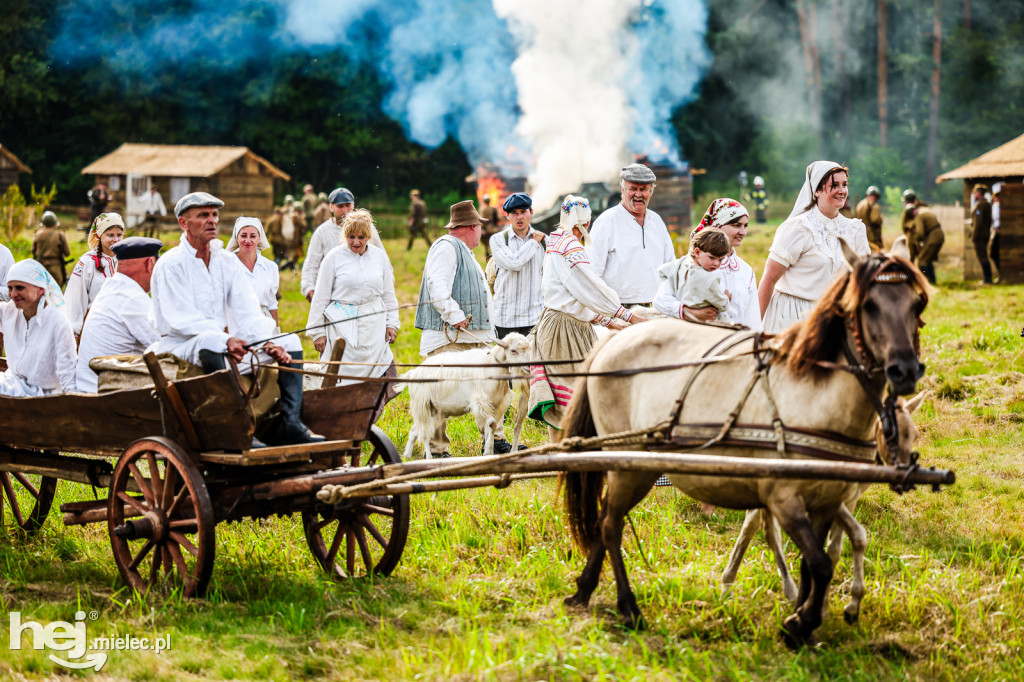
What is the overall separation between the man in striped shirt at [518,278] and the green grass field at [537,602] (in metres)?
1.95

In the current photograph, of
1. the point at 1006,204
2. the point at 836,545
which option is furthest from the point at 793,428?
the point at 1006,204

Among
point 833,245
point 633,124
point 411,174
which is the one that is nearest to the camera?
point 833,245

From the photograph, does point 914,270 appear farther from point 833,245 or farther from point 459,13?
point 459,13

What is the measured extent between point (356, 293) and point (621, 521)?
4.26 meters

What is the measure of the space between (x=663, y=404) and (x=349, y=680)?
1.90 metres

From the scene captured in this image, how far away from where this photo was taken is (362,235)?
8633 mm

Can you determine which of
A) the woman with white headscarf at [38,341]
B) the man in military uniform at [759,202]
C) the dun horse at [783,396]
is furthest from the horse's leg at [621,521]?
the man in military uniform at [759,202]

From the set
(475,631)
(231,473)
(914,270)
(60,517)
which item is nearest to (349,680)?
(475,631)

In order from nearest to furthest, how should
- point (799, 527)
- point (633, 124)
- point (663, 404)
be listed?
point (799, 527)
point (663, 404)
point (633, 124)

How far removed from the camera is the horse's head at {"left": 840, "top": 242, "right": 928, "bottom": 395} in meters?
3.91

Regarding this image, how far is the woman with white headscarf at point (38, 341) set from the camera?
6.46 metres

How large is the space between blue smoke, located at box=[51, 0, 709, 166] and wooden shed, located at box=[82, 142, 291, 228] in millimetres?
6580

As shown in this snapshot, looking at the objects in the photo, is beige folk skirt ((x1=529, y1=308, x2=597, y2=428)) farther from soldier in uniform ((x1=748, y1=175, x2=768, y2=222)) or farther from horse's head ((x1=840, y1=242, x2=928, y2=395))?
soldier in uniform ((x1=748, y1=175, x2=768, y2=222))

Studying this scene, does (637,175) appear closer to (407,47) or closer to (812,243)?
(812,243)
